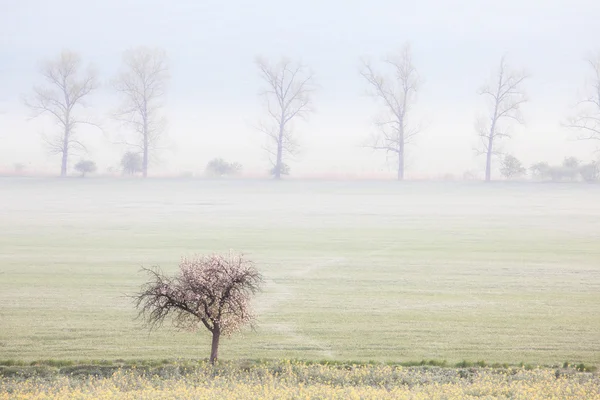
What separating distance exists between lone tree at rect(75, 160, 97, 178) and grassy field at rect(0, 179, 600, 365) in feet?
7.36

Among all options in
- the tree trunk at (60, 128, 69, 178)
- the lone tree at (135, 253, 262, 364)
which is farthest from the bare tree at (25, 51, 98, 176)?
the lone tree at (135, 253, 262, 364)

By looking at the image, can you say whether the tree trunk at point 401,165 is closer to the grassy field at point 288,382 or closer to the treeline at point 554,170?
the treeline at point 554,170

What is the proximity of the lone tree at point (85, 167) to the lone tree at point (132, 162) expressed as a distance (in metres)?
2.09

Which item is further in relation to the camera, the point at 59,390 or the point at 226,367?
the point at 226,367

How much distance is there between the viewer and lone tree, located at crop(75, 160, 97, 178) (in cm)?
5844

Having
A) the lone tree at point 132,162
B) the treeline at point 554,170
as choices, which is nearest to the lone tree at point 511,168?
the treeline at point 554,170

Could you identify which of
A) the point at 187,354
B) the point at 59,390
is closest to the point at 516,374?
the point at 187,354

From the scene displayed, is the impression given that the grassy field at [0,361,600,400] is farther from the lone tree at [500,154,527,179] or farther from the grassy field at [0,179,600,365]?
the lone tree at [500,154,527,179]

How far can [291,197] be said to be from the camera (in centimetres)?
5209

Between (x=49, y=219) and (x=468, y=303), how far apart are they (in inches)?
1053

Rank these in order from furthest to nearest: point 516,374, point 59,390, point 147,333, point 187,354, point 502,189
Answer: point 502,189
point 147,333
point 187,354
point 516,374
point 59,390

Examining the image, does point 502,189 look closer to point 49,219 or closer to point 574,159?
point 574,159

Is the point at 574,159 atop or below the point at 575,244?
atop

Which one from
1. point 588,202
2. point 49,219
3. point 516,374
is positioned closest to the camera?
point 516,374
